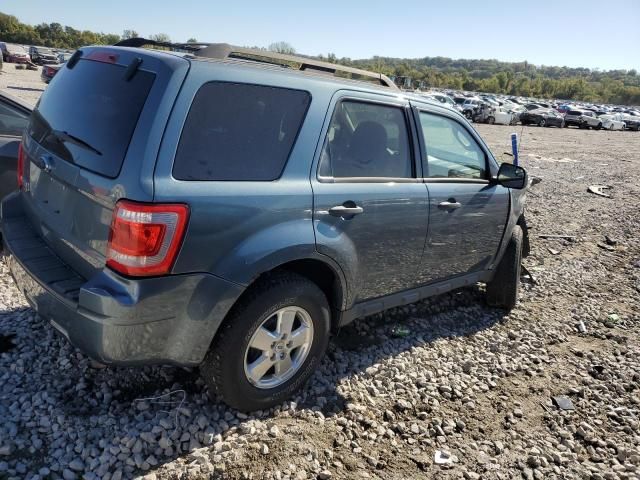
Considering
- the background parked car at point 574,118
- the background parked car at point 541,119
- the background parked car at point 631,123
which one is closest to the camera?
the background parked car at point 541,119

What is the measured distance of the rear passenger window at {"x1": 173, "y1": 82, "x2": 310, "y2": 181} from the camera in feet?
7.86

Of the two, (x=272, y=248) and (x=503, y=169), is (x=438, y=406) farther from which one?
(x=503, y=169)

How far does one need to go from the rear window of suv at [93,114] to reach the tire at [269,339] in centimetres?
95

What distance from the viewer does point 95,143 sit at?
2.48 metres

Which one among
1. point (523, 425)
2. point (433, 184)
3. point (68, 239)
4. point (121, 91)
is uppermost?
point (121, 91)

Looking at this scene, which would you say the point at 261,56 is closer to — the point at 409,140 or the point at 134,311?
the point at 409,140

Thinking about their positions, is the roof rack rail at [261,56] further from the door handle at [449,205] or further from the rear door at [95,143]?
the door handle at [449,205]

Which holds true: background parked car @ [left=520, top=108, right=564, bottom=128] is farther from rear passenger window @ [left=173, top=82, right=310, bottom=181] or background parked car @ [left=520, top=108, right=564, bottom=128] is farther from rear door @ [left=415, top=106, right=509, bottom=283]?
rear passenger window @ [left=173, top=82, right=310, bottom=181]

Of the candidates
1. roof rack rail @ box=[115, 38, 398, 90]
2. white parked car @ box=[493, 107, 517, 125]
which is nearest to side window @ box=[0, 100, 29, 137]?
roof rack rail @ box=[115, 38, 398, 90]

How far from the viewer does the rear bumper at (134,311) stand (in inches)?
89.7

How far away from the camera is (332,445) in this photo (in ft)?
9.31

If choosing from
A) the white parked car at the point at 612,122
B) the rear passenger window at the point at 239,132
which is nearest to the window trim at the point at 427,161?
the rear passenger window at the point at 239,132

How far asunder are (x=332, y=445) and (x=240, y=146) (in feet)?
5.66

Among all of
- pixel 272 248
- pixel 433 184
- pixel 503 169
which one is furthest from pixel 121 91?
pixel 503 169
